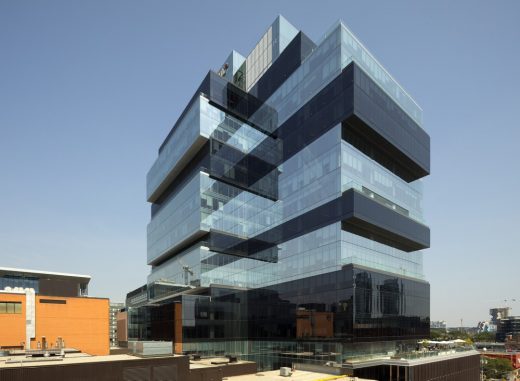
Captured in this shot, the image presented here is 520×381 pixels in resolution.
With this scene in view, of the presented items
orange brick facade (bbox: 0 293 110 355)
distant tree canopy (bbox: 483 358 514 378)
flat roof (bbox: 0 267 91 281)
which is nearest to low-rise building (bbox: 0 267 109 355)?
orange brick facade (bbox: 0 293 110 355)

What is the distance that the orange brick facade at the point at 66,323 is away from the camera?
57.2 m

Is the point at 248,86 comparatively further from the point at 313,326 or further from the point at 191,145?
the point at 313,326

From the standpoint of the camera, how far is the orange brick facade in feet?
188

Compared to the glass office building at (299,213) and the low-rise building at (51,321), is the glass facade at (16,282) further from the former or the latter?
the glass office building at (299,213)

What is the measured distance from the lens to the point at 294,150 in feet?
252

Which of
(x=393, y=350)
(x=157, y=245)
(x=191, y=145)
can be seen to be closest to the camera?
(x=393, y=350)

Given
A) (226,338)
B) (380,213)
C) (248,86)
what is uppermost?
(248,86)

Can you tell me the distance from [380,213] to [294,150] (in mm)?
18672

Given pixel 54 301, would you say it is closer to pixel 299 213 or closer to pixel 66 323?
pixel 66 323

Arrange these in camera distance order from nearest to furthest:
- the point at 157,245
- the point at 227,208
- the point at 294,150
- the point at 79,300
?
the point at 79,300 → the point at 294,150 → the point at 227,208 → the point at 157,245

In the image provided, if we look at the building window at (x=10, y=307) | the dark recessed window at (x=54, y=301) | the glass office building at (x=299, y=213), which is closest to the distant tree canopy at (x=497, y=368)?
the glass office building at (x=299, y=213)

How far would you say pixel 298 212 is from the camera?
242 feet

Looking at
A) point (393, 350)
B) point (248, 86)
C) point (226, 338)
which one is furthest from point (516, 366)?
point (248, 86)

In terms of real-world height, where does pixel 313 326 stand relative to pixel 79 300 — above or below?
below
